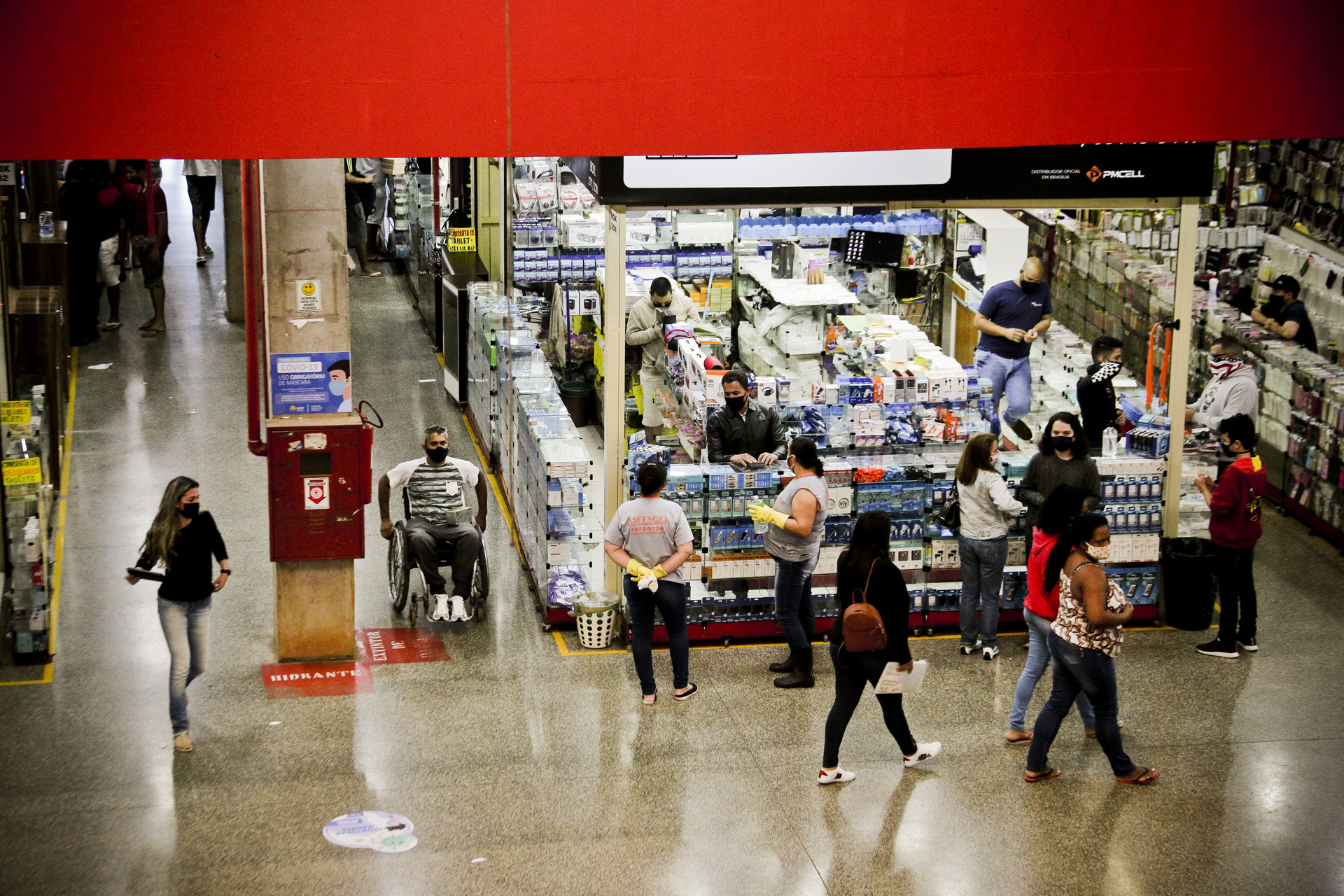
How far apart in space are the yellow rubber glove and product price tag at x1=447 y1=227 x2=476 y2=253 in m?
7.65

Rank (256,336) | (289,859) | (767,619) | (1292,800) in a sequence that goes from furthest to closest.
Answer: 1. (767,619)
2. (256,336)
3. (1292,800)
4. (289,859)

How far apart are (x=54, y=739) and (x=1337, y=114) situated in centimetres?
702

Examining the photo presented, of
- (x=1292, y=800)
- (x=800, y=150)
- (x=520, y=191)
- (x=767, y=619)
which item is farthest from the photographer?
(x=520, y=191)

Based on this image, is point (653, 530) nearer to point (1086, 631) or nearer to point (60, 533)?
point (1086, 631)

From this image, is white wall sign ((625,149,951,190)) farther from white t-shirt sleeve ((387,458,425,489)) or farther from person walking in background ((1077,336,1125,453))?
white t-shirt sleeve ((387,458,425,489))

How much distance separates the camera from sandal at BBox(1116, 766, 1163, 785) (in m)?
7.61

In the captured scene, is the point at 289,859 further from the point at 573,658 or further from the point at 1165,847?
the point at 1165,847

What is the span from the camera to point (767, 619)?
955cm

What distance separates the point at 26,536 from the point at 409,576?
94.7 inches

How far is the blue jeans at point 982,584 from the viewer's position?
9.09 metres

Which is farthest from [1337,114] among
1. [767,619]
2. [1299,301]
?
[1299,301]

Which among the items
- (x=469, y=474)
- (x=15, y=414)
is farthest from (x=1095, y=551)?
(x=15, y=414)

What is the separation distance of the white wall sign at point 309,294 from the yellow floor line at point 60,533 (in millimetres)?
2498

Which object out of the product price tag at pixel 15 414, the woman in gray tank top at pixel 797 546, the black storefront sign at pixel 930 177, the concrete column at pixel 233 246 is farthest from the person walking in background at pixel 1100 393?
the concrete column at pixel 233 246
